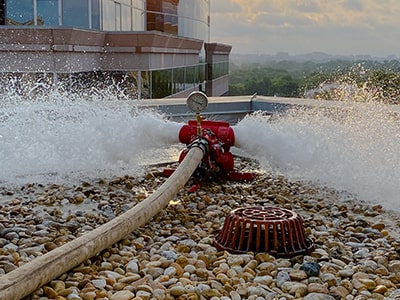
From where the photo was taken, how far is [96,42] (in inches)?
551

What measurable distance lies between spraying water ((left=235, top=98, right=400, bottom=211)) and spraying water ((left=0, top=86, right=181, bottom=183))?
839 millimetres

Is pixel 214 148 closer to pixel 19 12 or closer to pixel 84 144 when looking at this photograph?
pixel 84 144

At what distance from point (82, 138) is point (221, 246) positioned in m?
2.95

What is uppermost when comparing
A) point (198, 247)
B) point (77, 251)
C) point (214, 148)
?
point (214, 148)

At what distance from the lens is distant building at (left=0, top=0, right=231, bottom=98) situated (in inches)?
491

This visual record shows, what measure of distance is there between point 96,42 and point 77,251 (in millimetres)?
11531

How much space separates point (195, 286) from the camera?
2.88 m

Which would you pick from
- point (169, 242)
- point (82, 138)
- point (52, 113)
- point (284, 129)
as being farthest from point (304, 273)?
point (52, 113)

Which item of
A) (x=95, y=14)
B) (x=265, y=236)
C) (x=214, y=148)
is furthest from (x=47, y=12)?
(x=265, y=236)

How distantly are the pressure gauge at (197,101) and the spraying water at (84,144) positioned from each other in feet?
1.30

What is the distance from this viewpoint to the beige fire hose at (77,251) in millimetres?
2576

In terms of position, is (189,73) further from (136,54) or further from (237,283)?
(237,283)

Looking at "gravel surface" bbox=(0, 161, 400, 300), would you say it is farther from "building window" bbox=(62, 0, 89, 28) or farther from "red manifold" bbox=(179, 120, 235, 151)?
"building window" bbox=(62, 0, 89, 28)

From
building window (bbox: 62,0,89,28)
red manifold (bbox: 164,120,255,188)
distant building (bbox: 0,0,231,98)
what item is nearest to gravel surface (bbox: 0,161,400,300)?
red manifold (bbox: 164,120,255,188)
